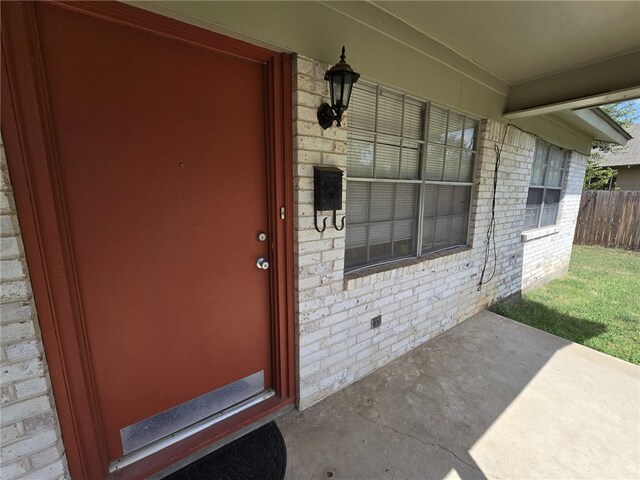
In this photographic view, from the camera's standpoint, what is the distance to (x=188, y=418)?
5.47ft

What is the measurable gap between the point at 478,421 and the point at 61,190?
8.71 ft

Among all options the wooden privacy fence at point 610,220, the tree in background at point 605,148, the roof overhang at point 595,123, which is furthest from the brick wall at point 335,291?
the tree in background at point 605,148

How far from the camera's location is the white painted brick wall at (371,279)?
5.53 ft

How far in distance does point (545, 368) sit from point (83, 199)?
347 centimetres

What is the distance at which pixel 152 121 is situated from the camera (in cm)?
132

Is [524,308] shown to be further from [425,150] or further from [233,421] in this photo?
[233,421]

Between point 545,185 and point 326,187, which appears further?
point 545,185

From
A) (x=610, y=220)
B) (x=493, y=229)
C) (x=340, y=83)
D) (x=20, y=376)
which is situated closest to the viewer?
(x=20, y=376)

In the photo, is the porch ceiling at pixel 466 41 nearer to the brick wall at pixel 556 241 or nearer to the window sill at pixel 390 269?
the window sill at pixel 390 269

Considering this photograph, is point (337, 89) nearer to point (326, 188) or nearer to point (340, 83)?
point (340, 83)

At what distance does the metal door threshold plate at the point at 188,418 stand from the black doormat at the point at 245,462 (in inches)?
6.4

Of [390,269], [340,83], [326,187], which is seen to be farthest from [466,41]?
[390,269]

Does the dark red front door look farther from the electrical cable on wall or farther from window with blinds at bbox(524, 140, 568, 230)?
window with blinds at bbox(524, 140, 568, 230)

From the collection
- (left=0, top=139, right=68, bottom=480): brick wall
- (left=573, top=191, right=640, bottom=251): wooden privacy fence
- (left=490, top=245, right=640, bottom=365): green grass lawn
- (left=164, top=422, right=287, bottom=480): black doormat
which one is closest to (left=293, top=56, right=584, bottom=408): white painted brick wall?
(left=164, top=422, right=287, bottom=480): black doormat
